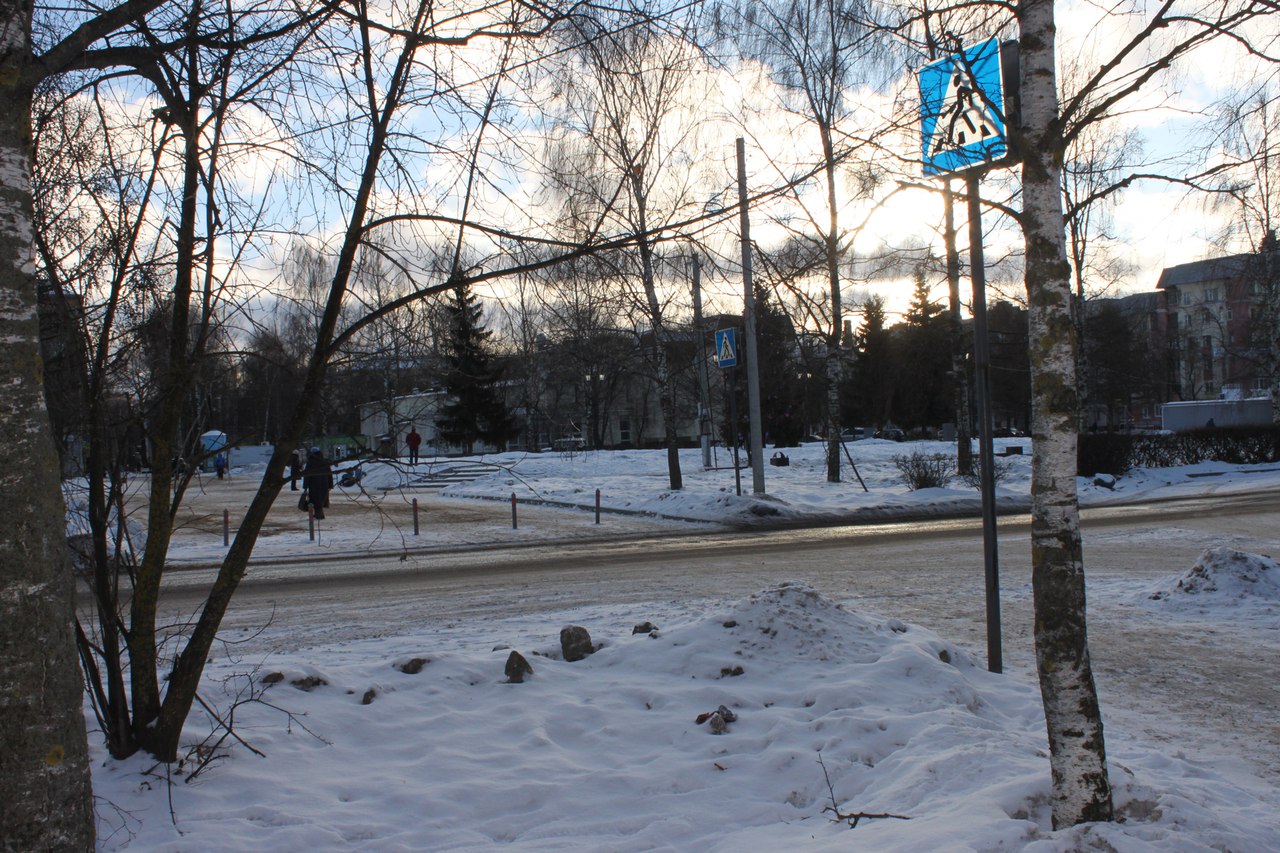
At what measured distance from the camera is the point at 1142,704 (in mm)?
5516

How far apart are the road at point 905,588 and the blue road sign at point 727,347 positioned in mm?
3686

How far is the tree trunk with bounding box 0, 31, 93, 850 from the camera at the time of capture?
228 centimetres

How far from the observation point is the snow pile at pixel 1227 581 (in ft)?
26.5

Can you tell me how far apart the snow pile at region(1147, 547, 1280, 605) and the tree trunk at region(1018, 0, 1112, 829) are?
19.4 ft

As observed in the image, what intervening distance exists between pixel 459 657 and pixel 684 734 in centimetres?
179

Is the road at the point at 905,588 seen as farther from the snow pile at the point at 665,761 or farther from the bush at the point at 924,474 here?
the bush at the point at 924,474

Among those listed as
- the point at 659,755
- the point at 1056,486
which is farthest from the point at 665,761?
the point at 1056,486

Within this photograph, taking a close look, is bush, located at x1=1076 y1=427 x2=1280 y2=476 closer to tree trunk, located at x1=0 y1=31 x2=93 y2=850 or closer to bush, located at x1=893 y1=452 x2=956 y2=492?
bush, located at x1=893 y1=452 x2=956 y2=492

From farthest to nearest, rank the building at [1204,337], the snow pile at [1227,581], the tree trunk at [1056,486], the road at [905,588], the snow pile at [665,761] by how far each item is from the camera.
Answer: the building at [1204,337], the snow pile at [1227,581], the road at [905,588], the snow pile at [665,761], the tree trunk at [1056,486]

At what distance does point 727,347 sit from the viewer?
17.6 meters

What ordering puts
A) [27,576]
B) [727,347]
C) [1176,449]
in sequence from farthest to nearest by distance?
[1176,449], [727,347], [27,576]

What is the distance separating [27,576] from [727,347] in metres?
15.8

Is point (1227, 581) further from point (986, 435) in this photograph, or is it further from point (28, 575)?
point (28, 575)

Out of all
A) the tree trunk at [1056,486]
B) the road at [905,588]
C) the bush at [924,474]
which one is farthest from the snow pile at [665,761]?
the bush at [924,474]
